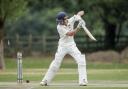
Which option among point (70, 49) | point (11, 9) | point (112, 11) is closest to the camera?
point (70, 49)

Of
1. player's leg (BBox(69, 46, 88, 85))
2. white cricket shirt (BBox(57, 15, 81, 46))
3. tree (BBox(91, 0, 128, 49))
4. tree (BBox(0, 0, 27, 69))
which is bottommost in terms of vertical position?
player's leg (BBox(69, 46, 88, 85))

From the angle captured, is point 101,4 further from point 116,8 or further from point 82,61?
point 82,61

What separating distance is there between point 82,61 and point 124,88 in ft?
6.24

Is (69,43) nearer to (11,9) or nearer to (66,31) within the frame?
(66,31)

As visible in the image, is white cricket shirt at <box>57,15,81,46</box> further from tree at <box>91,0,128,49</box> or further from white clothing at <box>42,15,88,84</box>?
tree at <box>91,0,128,49</box>

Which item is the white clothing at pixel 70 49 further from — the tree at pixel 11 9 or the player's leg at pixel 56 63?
the tree at pixel 11 9

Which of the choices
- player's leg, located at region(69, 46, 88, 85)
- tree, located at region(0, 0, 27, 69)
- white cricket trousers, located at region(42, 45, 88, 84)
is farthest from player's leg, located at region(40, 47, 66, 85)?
tree, located at region(0, 0, 27, 69)

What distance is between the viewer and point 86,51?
60.7 metres

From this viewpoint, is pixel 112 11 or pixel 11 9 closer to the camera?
pixel 11 9

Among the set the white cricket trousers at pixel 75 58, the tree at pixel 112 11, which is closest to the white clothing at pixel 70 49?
the white cricket trousers at pixel 75 58

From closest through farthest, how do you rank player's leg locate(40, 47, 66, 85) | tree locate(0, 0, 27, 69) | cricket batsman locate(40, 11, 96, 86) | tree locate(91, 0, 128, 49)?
cricket batsman locate(40, 11, 96, 86) < player's leg locate(40, 47, 66, 85) < tree locate(0, 0, 27, 69) < tree locate(91, 0, 128, 49)

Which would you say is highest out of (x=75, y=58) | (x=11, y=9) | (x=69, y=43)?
(x=11, y=9)

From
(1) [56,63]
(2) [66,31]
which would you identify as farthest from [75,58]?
(2) [66,31]

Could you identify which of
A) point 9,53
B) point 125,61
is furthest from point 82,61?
point 9,53
